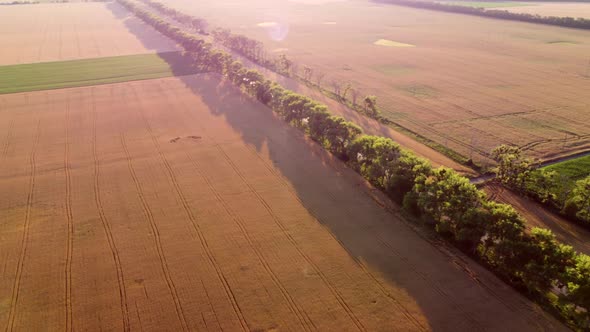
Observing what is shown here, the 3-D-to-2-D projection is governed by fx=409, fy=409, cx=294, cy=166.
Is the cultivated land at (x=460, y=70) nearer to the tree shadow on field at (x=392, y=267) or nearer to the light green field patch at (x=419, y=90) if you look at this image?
the light green field patch at (x=419, y=90)

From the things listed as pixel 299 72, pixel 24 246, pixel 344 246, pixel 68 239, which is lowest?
pixel 24 246

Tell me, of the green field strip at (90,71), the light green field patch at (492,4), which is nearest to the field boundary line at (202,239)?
the green field strip at (90,71)

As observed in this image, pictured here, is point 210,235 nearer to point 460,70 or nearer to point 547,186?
point 547,186

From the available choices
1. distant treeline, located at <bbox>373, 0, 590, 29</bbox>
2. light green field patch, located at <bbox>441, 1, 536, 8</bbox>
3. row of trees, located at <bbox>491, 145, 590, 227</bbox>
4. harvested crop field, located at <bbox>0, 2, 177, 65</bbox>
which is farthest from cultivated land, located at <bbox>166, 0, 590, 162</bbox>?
light green field patch, located at <bbox>441, 1, 536, 8</bbox>

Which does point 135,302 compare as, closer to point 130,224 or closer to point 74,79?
point 130,224

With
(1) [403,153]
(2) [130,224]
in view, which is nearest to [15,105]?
(2) [130,224]

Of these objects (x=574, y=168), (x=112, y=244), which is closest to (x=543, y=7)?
(x=574, y=168)
